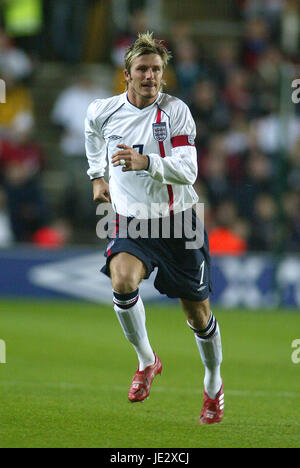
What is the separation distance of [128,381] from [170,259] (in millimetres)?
2187

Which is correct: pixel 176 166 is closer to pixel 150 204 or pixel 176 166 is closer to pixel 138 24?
pixel 150 204

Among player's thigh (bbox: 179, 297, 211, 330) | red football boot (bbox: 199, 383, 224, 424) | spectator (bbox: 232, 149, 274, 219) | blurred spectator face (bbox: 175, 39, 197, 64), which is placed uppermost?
blurred spectator face (bbox: 175, 39, 197, 64)

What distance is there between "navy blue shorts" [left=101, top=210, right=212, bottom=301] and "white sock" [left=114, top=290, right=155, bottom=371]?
180 millimetres

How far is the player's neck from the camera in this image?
20.0 feet

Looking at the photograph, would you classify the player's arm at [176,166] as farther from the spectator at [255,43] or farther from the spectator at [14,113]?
the spectator at [255,43]

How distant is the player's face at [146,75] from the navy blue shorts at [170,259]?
81cm

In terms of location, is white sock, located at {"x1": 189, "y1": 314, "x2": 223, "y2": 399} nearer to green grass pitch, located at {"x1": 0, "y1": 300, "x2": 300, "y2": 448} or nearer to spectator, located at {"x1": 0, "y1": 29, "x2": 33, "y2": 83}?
green grass pitch, located at {"x1": 0, "y1": 300, "x2": 300, "y2": 448}

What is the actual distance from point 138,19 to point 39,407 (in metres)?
10.1

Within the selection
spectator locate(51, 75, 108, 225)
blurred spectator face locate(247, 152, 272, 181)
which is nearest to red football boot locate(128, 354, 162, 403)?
blurred spectator face locate(247, 152, 272, 181)

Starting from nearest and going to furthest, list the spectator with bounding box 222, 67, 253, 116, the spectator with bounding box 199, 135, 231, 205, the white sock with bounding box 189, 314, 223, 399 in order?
the white sock with bounding box 189, 314, 223, 399
the spectator with bounding box 199, 135, 231, 205
the spectator with bounding box 222, 67, 253, 116

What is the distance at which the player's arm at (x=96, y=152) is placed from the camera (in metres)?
6.29

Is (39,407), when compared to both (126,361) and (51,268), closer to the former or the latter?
(126,361)

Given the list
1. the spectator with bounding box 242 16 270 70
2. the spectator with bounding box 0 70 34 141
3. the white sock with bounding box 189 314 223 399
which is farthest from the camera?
the spectator with bounding box 242 16 270 70
